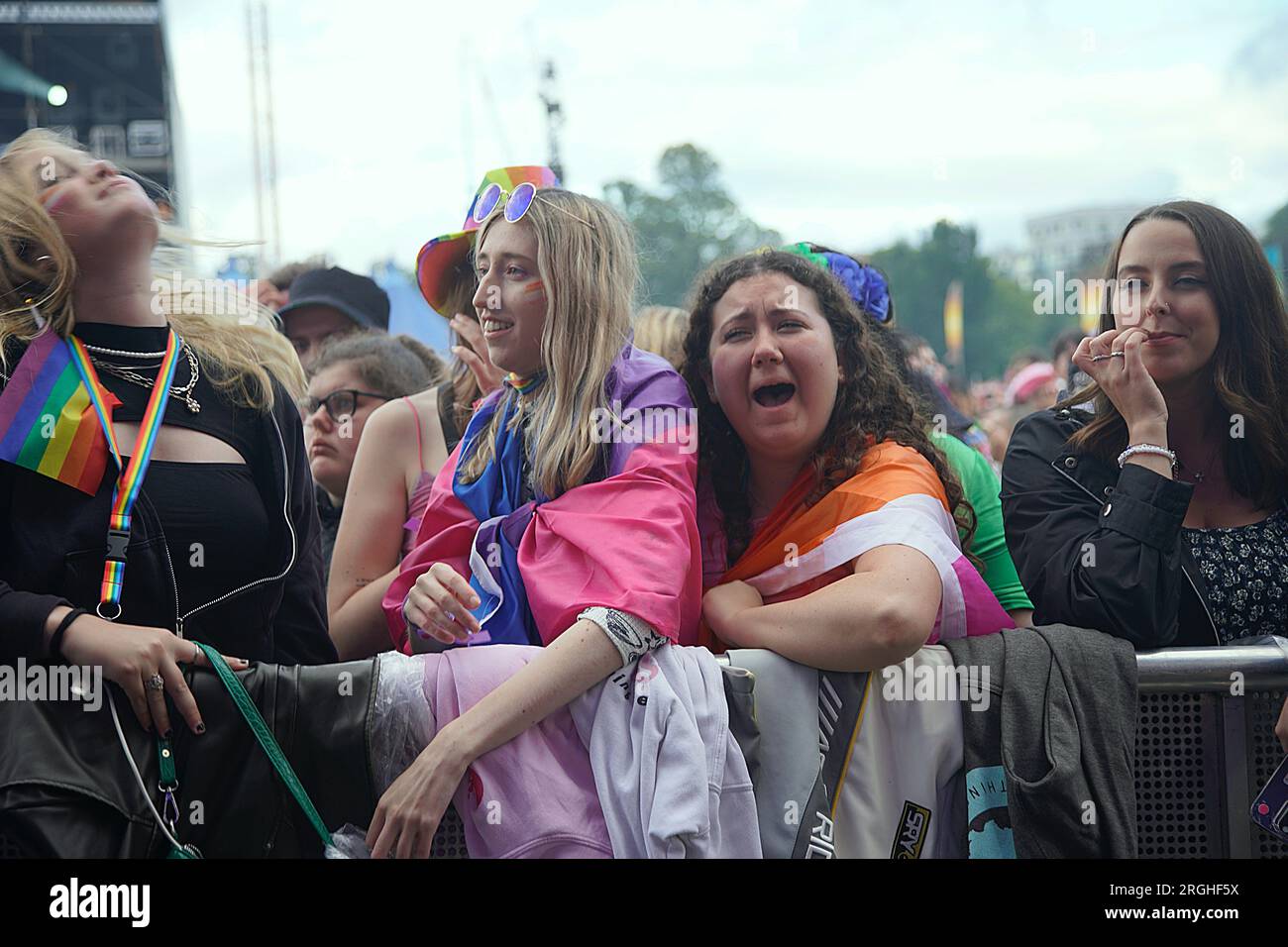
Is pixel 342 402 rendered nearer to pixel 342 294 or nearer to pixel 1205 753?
pixel 342 294

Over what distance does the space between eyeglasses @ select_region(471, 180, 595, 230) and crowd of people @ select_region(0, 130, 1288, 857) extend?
1cm

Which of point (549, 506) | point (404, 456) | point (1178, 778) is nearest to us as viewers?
point (1178, 778)

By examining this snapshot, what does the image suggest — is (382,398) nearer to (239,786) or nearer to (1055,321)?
(239,786)

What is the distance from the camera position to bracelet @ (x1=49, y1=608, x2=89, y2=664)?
2.29 metres

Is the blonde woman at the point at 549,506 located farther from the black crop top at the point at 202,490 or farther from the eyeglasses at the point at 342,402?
the eyeglasses at the point at 342,402

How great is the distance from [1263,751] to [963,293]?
237 feet

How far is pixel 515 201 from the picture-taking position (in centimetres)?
299

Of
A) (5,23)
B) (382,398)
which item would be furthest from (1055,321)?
(382,398)

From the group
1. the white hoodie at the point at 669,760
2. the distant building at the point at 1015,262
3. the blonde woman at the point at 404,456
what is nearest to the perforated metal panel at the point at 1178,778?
the white hoodie at the point at 669,760

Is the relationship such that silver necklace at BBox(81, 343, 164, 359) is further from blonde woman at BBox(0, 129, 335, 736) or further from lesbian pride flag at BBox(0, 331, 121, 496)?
lesbian pride flag at BBox(0, 331, 121, 496)

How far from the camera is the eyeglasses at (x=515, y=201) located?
2.96 metres

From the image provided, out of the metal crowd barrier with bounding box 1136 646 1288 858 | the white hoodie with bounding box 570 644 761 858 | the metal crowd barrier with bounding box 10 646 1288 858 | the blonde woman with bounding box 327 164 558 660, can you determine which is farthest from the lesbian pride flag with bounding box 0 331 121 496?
the metal crowd barrier with bounding box 1136 646 1288 858

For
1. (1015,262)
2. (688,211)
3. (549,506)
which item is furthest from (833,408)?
(1015,262)
